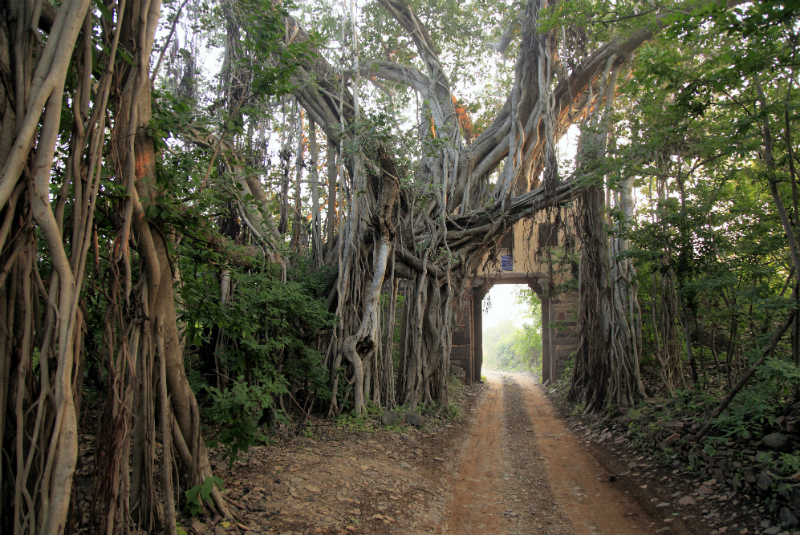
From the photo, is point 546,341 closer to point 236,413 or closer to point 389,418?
point 389,418

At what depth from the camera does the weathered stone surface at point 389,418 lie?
19.2 feet

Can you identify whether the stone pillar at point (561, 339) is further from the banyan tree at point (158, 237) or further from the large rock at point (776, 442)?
the large rock at point (776, 442)

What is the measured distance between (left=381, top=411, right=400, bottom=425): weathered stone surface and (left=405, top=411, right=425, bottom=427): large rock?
0.76ft

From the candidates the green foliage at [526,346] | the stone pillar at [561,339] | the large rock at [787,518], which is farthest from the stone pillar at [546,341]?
the large rock at [787,518]

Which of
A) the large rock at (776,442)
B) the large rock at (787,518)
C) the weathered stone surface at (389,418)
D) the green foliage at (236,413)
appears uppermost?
the green foliage at (236,413)

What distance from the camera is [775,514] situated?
2930mm

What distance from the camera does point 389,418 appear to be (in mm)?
5914

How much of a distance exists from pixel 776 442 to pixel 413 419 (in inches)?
151

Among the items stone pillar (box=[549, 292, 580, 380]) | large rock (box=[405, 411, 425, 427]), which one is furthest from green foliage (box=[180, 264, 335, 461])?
stone pillar (box=[549, 292, 580, 380])

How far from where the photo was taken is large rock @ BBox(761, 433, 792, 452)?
3.39m

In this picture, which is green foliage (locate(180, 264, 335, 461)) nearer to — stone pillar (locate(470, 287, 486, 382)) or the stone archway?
the stone archway

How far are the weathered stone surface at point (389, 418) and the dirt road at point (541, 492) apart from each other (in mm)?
947

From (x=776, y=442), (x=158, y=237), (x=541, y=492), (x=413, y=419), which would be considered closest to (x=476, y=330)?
(x=413, y=419)

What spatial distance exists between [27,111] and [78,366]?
3.28 ft
